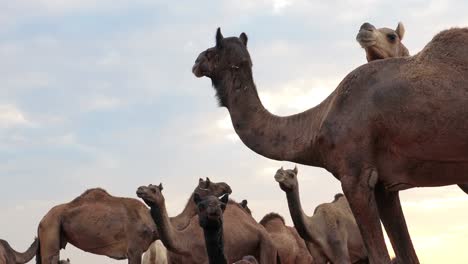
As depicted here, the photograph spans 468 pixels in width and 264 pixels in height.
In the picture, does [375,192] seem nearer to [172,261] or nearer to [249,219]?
[172,261]

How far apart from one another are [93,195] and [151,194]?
6395 millimetres

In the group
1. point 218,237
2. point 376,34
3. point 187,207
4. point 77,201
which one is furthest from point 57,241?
point 376,34

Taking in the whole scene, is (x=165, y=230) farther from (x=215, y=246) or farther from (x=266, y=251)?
(x=215, y=246)

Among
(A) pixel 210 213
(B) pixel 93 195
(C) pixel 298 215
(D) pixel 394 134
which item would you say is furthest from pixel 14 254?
(D) pixel 394 134

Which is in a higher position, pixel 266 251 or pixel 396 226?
pixel 266 251

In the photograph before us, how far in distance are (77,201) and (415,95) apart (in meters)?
13.5

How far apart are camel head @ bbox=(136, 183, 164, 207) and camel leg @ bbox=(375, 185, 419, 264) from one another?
250 inches

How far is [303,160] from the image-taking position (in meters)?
7.84

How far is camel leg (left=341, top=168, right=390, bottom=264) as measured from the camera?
7.14 meters

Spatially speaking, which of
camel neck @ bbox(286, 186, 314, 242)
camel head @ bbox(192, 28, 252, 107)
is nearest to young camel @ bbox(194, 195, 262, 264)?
camel head @ bbox(192, 28, 252, 107)

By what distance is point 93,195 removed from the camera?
65.2 feet

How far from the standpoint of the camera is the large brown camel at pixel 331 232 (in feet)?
48.3

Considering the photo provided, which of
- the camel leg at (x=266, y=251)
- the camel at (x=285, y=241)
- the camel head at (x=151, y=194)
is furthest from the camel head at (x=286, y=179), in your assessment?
the camel at (x=285, y=241)

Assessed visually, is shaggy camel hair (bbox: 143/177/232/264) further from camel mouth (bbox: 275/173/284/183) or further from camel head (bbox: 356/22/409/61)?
camel head (bbox: 356/22/409/61)
